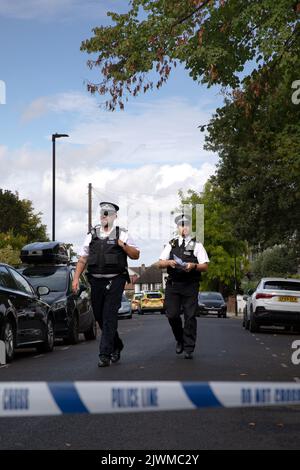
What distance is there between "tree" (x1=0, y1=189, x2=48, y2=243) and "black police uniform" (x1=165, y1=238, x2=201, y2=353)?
49522mm

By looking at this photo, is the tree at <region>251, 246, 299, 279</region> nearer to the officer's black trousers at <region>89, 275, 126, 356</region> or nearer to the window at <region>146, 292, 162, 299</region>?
the window at <region>146, 292, 162, 299</region>

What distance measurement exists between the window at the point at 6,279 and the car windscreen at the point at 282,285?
467 inches

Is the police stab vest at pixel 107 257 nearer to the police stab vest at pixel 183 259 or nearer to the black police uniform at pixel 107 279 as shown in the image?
the black police uniform at pixel 107 279

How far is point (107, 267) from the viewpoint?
1107 cm

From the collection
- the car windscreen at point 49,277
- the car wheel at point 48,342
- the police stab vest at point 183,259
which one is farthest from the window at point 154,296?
the police stab vest at point 183,259

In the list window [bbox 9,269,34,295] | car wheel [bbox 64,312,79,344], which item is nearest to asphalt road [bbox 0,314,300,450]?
window [bbox 9,269,34,295]

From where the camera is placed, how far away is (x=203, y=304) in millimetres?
48500

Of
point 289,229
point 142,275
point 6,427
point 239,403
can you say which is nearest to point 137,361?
point 6,427

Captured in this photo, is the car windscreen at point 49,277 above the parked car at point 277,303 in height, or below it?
above

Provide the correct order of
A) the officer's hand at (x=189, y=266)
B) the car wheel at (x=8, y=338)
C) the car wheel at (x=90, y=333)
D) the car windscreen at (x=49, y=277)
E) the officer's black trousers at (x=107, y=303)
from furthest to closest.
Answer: the car wheel at (x=90, y=333)
the car windscreen at (x=49, y=277)
the car wheel at (x=8, y=338)
the officer's hand at (x=189, y=266)
the officer's black trousers at (x=107, y=303)

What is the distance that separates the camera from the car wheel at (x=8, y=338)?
482 inches

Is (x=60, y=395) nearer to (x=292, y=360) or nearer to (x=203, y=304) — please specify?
(x=292, y=360)

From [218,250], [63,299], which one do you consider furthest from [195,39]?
[218,250]

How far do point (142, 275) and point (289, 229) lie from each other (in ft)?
469
